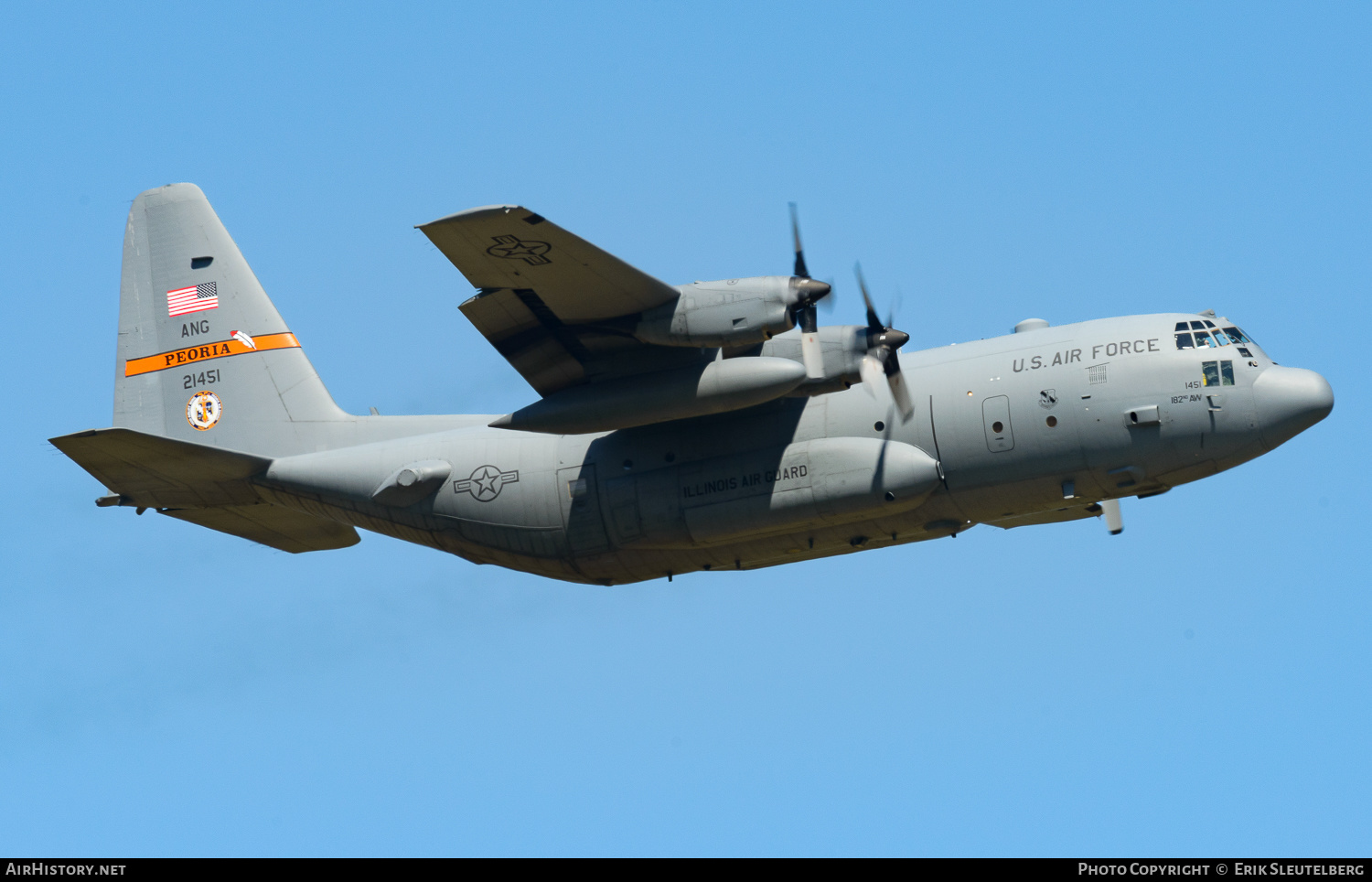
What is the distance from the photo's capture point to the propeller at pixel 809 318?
1864 cm

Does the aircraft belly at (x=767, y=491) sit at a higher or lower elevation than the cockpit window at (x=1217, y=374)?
lower

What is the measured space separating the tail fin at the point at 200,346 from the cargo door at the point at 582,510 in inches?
178

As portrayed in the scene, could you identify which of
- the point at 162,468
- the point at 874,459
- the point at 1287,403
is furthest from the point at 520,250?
the point at 1287,403

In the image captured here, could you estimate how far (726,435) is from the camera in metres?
20.7

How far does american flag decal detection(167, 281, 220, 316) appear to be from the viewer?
2447 centimetres

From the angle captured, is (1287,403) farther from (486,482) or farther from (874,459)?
(486,482)

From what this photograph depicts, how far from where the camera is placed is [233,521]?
77.7 ft

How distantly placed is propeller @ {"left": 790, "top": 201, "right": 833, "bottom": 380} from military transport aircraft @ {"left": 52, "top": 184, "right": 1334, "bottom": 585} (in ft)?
0.13

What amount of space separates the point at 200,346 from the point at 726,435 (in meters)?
9.42

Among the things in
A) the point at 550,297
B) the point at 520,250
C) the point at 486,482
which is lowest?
the point at 486,482

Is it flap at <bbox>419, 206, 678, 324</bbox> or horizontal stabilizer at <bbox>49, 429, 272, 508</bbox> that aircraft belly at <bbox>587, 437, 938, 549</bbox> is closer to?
flap at <bbox>419, 206, 678, 324</bbox>

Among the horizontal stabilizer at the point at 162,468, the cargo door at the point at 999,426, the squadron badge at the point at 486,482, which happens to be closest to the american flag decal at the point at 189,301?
the horizontal stabilizer at the point at 162,468

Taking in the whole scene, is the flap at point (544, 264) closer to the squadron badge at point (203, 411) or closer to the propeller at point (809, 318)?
the propeller at point (809, 318)
